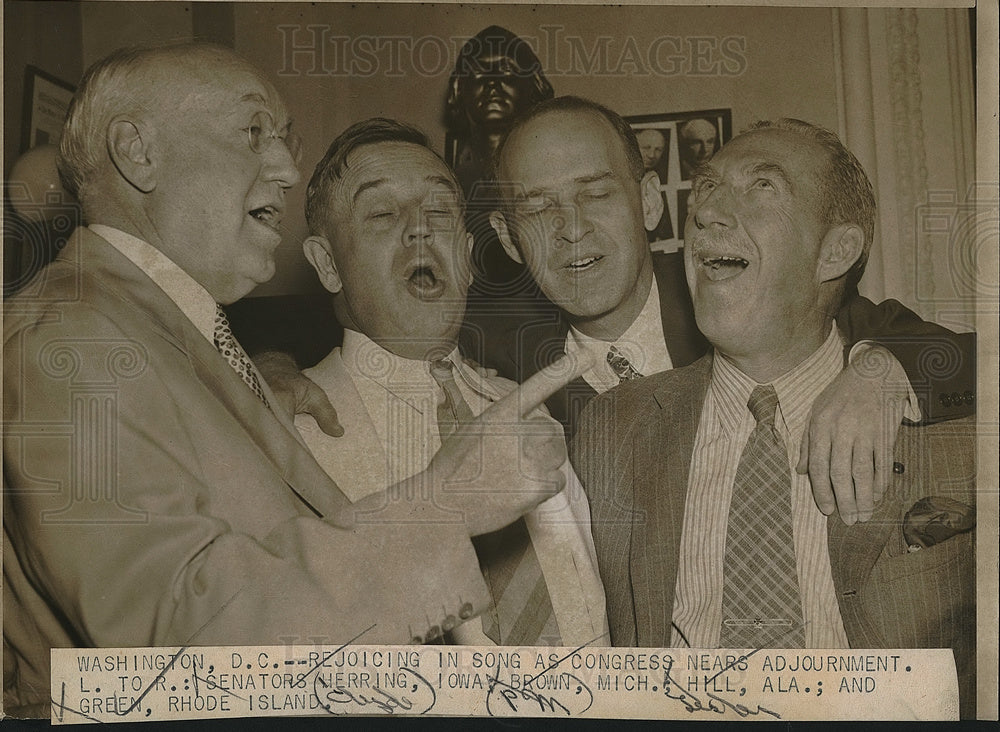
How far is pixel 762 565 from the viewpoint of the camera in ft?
14.4

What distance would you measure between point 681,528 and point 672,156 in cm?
154

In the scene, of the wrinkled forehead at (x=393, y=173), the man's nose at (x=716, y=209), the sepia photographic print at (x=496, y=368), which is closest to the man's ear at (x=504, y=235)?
the sepia photographic print at (x=496, y=368)

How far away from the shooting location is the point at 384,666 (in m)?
4.41

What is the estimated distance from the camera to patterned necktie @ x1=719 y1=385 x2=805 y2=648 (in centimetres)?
438

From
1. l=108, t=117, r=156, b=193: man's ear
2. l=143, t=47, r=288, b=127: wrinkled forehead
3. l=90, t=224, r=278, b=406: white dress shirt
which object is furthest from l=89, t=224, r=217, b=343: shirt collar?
l=143, t=47, r=288, b=127: wrinkled forehead

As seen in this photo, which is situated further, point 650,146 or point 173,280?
point 650,146

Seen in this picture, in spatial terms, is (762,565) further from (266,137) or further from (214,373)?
(266,137)

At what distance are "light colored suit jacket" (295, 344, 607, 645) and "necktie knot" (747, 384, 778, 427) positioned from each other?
2.58ft

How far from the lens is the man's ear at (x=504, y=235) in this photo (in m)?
4.48

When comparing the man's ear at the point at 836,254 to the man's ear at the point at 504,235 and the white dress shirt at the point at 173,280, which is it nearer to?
the man's ear at the point at 504,235

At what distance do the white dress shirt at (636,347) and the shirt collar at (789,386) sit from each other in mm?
234

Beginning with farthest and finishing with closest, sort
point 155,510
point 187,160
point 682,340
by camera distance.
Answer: point 682,340 < point 187,160 < point 155,510

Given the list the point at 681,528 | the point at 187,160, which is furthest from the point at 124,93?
the point at 681,528

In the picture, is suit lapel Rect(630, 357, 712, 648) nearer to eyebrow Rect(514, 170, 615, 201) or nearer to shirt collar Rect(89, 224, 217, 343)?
eyebrow Rect(514, 170, 615, 201)
